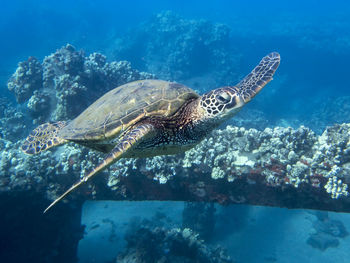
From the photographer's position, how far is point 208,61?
18.0 m

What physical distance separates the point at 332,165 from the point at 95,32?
31865 mm

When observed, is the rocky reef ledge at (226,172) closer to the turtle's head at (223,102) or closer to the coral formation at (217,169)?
the coral formation at (217,169)

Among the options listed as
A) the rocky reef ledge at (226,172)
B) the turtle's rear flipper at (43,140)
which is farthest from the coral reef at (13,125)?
the turtle's rear flipper at (43,140)

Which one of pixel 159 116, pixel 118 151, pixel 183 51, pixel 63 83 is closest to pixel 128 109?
pixel 159 116

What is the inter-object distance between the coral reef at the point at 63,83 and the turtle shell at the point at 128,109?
2.93 m

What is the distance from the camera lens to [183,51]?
17609mm

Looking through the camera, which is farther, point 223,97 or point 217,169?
point 217,169

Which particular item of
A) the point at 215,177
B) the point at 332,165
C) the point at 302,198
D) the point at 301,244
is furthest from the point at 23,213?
the point at 301,244

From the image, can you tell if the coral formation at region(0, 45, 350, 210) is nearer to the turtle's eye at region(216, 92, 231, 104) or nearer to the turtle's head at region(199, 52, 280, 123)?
the turtle's head at region(199, 52, 280, 123)

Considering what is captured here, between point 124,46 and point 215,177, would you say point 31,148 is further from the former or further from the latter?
point 124,46

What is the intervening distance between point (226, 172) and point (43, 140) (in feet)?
12.2

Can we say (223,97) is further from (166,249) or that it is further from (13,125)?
(13,125)

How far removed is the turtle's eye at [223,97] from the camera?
265cm

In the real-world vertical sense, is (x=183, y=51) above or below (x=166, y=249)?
above
